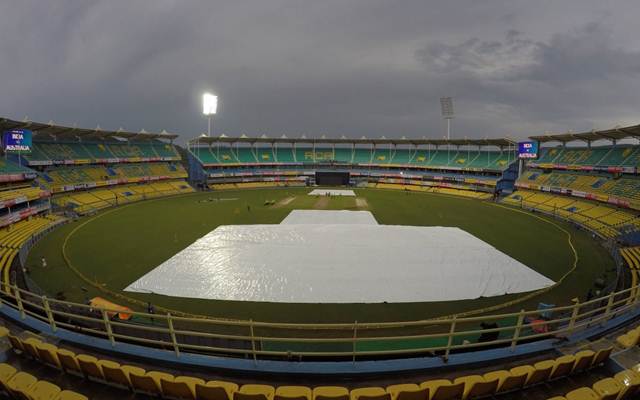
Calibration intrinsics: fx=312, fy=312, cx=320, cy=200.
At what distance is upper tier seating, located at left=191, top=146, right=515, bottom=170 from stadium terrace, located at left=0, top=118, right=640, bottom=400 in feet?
12.3

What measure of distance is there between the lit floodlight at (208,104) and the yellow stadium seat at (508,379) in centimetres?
7477

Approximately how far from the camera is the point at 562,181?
168ft

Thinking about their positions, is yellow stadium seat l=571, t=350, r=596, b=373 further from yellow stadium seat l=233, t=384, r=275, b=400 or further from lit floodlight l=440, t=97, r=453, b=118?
lit floodlight l=440, t=97, r=453, b=118

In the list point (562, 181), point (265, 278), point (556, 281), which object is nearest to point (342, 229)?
point (265, 278)

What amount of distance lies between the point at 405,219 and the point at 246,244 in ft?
67.1

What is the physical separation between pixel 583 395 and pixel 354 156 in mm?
85610

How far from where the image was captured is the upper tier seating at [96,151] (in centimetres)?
5047

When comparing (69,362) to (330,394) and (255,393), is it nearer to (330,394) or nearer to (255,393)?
(255,393)

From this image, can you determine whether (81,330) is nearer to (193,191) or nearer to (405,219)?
(405,219)

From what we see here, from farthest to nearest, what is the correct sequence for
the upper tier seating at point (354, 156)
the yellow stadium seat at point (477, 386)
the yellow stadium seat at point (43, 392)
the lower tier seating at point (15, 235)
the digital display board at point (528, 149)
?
the upper tier seating at point (354, 156) < the digital display board at point (528, 149) < the lower tier seating at point (15, 235) < the yellow stadium seat at point (477, 386) < the yellow stadium seat at point (43, 392)

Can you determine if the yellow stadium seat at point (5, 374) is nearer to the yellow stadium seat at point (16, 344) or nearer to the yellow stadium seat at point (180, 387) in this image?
the yellow stadium seat at point (16, 344)

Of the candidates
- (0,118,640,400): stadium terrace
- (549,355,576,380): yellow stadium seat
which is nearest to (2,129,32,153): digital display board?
(0,118,640,400): stadium terrace

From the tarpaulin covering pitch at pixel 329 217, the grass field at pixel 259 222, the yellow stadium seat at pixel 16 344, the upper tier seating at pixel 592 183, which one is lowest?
the grass field at pixel 259 222

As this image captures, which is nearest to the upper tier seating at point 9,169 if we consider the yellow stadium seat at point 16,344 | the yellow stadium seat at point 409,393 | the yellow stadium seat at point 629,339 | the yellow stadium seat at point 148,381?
the yellow stadium seat at point 16,344
